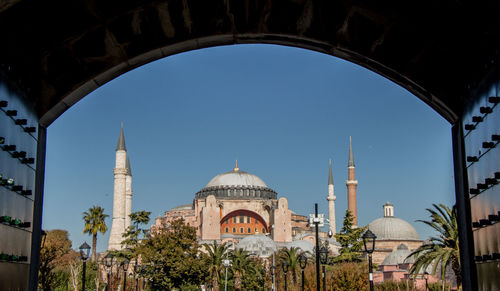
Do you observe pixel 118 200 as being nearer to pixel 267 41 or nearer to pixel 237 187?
pixel 237 187

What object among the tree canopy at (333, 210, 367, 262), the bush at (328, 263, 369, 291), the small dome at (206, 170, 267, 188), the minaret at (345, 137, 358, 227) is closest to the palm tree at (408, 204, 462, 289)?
the bush at (328, 263, 369, 291)

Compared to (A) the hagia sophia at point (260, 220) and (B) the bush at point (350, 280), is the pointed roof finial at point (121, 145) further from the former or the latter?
(B) the bush at point (350, 280)

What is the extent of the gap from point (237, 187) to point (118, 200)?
35.8 meters

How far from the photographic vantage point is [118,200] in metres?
85.2

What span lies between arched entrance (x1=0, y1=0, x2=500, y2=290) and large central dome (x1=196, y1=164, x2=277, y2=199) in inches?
4194

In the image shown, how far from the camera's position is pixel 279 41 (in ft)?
27.7

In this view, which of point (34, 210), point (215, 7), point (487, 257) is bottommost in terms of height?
point (487, 257)

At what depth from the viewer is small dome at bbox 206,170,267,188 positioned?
118925 millimetres

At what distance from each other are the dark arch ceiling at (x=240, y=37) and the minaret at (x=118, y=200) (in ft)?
255

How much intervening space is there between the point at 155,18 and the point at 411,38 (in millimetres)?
3315

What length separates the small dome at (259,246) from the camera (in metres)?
88.4

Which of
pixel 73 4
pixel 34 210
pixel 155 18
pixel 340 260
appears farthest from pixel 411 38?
pixel 340 260

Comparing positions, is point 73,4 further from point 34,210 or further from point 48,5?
point 34,210

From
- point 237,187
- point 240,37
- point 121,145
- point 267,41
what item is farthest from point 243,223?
point 240,37
